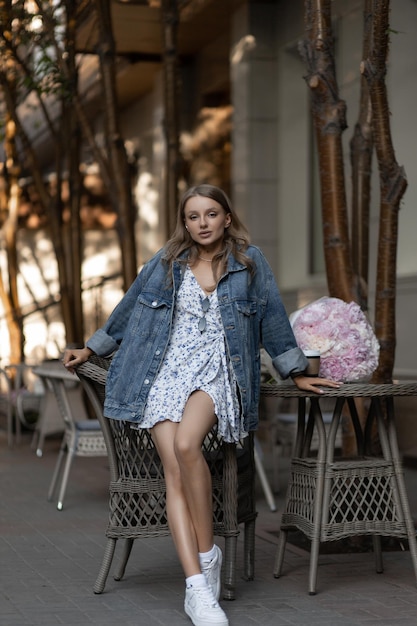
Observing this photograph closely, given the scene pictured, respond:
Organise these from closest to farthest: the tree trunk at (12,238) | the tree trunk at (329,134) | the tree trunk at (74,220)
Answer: the tree trunk at (329,134) < the tree trunk at (74,220) < the tree trunk at (12,238)

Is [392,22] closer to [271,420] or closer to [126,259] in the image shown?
[126,259]

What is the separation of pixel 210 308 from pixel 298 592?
142 cm

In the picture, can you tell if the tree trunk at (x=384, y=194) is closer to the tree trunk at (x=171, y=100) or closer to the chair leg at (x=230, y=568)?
the chair leg at (x=230, y=568)

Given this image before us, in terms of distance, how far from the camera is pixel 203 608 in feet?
15.3

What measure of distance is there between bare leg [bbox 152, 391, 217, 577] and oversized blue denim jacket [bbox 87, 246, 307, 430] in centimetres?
20

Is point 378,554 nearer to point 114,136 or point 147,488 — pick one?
point 147,488

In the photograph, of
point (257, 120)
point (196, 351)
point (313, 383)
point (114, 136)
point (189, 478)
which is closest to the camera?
point (189, 478)

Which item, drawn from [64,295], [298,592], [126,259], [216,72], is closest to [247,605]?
[298,592]

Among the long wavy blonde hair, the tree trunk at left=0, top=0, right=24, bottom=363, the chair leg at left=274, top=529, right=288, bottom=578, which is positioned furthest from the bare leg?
the tree trunk at left=0, top=0, right=24, bottom=363

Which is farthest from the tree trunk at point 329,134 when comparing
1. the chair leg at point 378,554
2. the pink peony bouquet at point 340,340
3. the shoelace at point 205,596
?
the shoelace at point 205,596

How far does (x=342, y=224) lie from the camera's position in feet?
21.7

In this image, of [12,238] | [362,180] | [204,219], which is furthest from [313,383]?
[12,238]

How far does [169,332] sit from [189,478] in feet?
2.16

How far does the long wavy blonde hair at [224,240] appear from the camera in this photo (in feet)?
16.9
